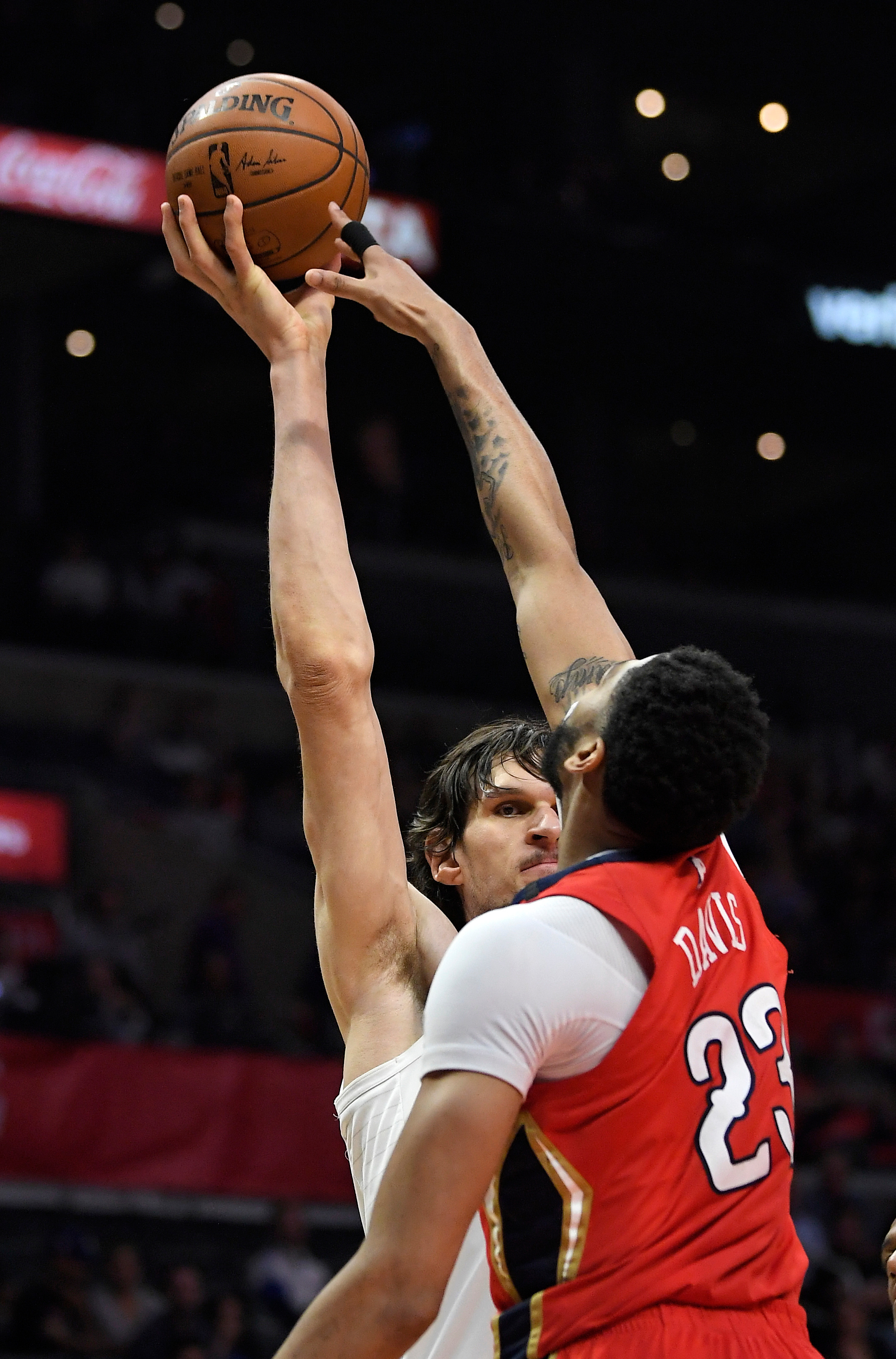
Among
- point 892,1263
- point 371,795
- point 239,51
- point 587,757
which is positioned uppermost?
point 239,51

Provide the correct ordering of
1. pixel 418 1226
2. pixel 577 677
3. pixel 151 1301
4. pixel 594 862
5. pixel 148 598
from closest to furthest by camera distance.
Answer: pixel 418 1226, pixel 594 862, pixel 577 677, pixel 151 1301, pixel 148 598

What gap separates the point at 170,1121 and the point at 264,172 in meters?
7.83

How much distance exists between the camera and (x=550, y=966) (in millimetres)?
2025

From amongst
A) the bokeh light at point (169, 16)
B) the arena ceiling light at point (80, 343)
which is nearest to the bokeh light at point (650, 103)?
the bokeh light at point (169, 16)

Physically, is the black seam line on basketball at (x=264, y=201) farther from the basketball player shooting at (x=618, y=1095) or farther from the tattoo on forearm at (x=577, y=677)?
the basketball player shooting at (x=618, y=1095)

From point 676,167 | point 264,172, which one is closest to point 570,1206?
point 264,172

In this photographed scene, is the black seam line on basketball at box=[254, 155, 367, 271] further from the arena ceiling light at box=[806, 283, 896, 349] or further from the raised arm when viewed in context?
the arena ceiling light at box=[806, 283, 896, 349]

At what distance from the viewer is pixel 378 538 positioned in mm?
18453

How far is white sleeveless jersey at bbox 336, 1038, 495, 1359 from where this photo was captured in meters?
2.66

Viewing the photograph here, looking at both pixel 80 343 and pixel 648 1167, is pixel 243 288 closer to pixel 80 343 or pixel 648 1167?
pixel 648 1167

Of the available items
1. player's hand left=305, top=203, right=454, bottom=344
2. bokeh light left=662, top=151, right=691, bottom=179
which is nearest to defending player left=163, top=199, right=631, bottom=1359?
player's hand left=305, top=203, right=454, bottom=344

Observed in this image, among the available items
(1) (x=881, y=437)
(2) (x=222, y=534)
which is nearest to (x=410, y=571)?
(2) (x=222, y=534)

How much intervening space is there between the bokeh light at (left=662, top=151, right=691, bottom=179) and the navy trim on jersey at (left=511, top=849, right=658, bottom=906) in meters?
22.1

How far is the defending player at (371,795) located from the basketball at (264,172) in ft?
0.78
